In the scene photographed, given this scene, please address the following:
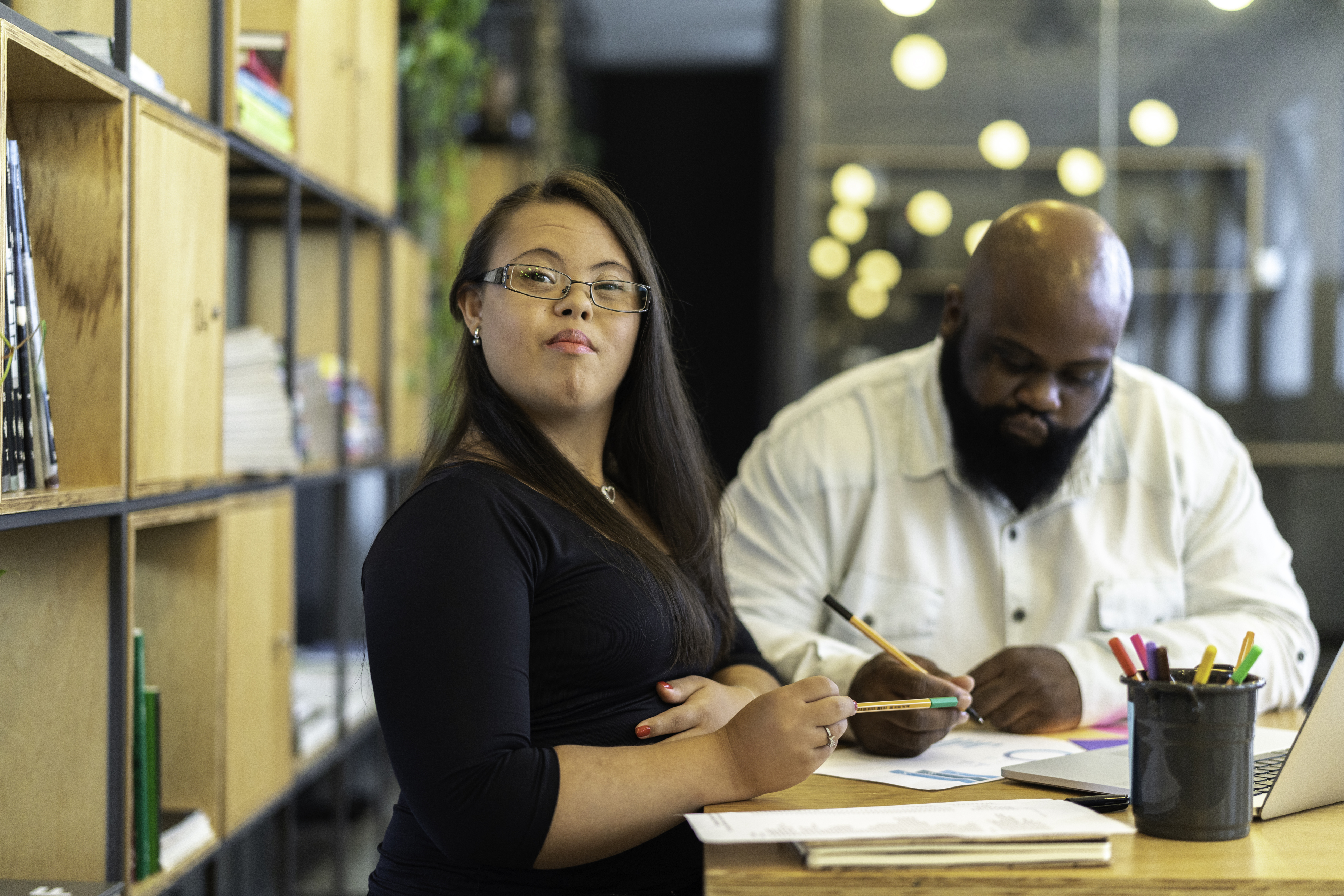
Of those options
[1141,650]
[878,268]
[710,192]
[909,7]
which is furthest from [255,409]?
[710,192]

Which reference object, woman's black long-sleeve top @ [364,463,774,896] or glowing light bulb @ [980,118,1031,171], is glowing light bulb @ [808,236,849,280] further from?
woman's black long-sleeve top @ [364,463,774,896]

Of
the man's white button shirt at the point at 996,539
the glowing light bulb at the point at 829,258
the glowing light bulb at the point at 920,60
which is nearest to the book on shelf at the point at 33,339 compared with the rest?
the man's white button shirt at the point at 996,539

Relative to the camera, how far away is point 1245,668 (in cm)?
106

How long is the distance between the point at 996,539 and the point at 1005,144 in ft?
10.1

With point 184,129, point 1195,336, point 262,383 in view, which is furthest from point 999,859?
point 1195,336

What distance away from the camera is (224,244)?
2068 mm

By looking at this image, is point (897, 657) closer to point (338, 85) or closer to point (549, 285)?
point (549, 285)

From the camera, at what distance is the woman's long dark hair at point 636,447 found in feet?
4.28

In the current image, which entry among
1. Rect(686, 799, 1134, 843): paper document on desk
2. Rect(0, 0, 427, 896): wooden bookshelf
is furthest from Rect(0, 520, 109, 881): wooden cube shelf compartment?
Rect(686, 799, 1134, 843): paper document on desk

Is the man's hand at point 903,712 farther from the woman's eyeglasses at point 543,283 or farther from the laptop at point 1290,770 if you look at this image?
the woman's eyeglasses at point 543,283

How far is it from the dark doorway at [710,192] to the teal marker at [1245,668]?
6.88 m

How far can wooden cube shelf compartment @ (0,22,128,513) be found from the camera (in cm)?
159

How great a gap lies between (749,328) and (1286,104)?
13.2ft

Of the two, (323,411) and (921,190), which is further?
(921,190)
